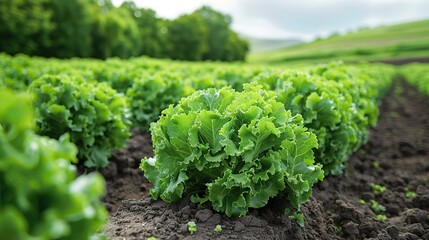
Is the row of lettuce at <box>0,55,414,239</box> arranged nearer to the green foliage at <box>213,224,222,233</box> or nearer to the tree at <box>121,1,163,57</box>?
the green foliage at <box>213,224,222,233</box>

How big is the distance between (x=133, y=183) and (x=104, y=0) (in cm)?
7543

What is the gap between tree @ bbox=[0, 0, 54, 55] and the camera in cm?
4928

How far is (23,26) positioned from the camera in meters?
50.8

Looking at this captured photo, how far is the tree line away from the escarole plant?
48995mm

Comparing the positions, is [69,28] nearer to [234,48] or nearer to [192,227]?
[234,48]

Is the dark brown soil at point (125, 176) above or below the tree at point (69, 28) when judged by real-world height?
below

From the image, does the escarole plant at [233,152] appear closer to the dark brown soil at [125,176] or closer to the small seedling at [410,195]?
the dark brown soil at [125,176]

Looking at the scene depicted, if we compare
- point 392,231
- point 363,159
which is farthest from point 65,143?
point 363,159

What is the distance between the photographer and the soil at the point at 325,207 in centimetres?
526

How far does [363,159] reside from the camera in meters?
12.3

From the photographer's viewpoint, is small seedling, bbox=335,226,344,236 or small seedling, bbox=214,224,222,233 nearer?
small seedling, bbox=214,224,222,233

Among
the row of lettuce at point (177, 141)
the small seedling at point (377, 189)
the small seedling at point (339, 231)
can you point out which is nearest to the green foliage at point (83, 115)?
the row of lettuce at point (177, 141)

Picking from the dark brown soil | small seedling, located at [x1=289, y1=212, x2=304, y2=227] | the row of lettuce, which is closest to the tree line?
the row of lettuce

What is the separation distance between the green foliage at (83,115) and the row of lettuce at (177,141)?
0.07ft
